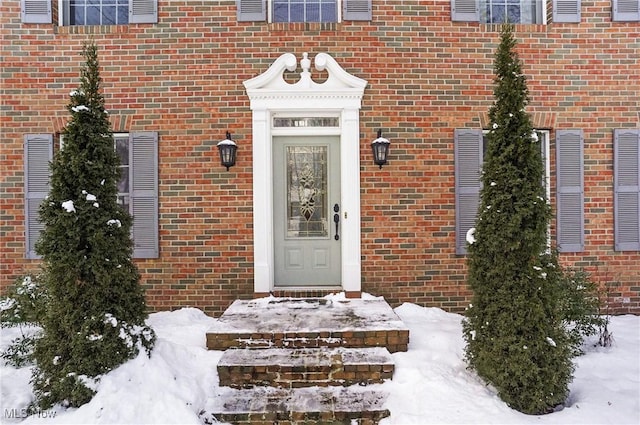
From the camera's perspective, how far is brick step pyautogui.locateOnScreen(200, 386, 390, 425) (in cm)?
316

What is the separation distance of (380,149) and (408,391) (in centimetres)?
285

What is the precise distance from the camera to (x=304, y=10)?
5.62 m

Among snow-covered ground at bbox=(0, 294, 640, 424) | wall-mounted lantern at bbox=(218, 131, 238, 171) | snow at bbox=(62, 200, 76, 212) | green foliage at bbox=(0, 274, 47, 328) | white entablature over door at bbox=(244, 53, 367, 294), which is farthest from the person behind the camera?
white entablature over door at bbox=(244, 53, 367, 294)

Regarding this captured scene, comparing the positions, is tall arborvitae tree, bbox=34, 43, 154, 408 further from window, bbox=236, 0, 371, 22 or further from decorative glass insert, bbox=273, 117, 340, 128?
window, bbox=236, 0, 371, 22

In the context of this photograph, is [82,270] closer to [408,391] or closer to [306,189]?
[408,391]

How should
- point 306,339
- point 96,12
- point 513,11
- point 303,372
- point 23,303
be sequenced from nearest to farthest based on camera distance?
1. point 303,372
2. point 306,339
3. point 23,303
4. point 96,12
5. point 513,11

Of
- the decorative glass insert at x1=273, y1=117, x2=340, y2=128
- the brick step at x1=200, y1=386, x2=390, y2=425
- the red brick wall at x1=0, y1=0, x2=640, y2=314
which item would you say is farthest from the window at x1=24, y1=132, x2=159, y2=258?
the brick step at x1=200, y1=386, x2=390, y2=425

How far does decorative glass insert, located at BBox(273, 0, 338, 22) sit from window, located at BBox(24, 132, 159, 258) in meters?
2.25

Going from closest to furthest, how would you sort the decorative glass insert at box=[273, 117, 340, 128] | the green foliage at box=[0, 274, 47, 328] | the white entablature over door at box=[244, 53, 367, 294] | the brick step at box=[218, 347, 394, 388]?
the brick step at box=[218, 347, 394, 388]
the green foliage at box=[0, 274, 47, 328]
the white entablature over door at box=[244, 53, 367, 294]
the decorative glass insert at box=[273, 117, 340, 128]

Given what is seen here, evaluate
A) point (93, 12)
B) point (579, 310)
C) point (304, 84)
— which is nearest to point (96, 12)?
point (93, 12)

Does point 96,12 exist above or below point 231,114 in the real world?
above

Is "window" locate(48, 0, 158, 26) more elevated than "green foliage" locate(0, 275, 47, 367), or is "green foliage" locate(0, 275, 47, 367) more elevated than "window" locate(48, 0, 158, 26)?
"window" locate(48, 0, 158, 26)

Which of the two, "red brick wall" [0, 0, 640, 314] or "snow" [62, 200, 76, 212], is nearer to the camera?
"snow" [62, 200, 76, 212]

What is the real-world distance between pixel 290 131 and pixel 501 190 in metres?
2.91
